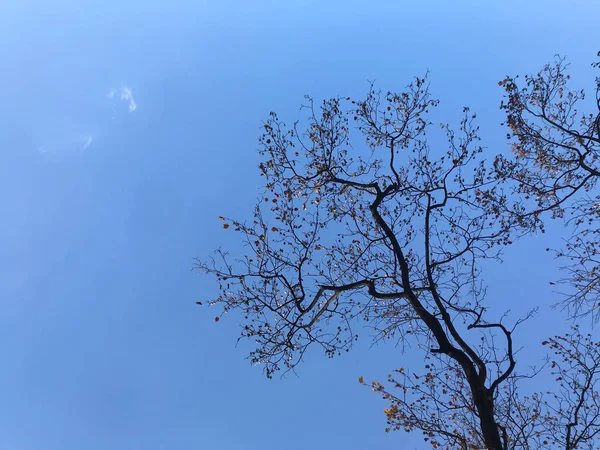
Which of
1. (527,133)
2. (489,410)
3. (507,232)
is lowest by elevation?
(489,410)

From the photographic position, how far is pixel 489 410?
8414 millimetres

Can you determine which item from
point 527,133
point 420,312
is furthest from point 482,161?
point 420,312

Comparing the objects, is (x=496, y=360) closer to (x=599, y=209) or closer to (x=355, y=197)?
(x=599, y=209)

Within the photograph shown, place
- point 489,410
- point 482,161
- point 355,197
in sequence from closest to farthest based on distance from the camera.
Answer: point 489,410, point 482,161, point 355,197

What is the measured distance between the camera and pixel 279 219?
463 inches

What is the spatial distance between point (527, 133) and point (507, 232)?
329 centimetres

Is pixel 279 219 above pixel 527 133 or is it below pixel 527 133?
below

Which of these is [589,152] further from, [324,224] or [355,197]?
[324,224]

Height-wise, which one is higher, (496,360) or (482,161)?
(482,161)

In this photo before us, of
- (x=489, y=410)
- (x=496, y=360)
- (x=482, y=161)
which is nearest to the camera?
(x=489, y=410)

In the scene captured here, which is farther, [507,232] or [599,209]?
[507,232]

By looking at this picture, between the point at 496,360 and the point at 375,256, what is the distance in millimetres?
4386

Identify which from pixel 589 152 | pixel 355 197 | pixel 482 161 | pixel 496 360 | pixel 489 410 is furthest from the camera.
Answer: pixel 355 197

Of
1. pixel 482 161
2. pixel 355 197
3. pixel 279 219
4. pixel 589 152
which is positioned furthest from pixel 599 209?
pixel 279 219
